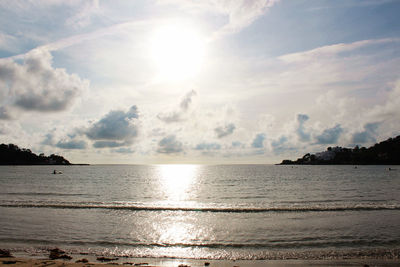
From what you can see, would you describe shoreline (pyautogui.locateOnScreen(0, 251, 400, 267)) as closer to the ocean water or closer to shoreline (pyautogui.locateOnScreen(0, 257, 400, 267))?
shoreline (pyautogui.locateOnScreen(0, 257, 400, 267))

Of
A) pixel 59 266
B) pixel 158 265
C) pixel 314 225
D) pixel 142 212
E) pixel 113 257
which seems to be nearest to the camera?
pixel 59 266

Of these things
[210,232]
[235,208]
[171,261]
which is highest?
[171,261]

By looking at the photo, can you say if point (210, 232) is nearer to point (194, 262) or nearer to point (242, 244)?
point (242, 244)

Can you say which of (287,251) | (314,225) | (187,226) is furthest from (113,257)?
(314,225)

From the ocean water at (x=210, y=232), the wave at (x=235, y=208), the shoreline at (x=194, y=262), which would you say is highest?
the shoreline at (x=194, y=262)

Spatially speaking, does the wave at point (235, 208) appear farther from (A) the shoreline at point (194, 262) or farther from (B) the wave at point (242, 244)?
(A) the shoreline at point (194, 262)

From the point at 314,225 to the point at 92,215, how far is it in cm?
2266

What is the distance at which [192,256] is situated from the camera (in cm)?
1697

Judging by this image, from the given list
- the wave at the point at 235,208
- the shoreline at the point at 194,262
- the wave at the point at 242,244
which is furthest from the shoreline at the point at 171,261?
the wave at the point at 235,208

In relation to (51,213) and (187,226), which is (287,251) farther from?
(51,213)

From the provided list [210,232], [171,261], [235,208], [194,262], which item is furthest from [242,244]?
[235,208]

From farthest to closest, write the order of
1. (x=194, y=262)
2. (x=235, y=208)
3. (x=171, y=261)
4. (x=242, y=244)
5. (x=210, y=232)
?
1. (x=235, y=208)
2. (x=210, y=232)
3. (x=242, y=244)
4. (x=171, y=261)
5. (x=194, y=262)

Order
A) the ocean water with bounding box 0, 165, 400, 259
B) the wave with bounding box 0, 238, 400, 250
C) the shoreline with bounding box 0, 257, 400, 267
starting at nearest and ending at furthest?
the shoreline with bounding box 0, 257, 400, 267 → the ocean water with bounding box 0, 165, 400, 259 → the wave with bounding box 0, 238, 400, 250

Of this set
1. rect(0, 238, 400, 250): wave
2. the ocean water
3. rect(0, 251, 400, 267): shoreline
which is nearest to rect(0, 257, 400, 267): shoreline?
rect(0, 251, 400, 267): shoreline
